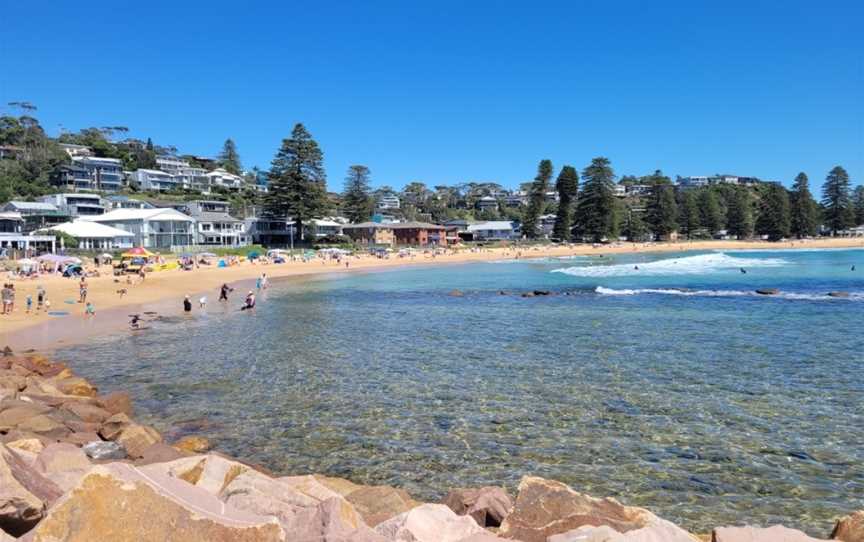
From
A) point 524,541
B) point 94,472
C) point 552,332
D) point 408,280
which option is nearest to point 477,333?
point 552,332

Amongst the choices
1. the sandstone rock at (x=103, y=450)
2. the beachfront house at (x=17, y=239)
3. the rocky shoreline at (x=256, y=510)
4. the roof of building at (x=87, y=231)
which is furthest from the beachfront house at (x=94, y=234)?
the rocky shoreline at (x=256, y=510)

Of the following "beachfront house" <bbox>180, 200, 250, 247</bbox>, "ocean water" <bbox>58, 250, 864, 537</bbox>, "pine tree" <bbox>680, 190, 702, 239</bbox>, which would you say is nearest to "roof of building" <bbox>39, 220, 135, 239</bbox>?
"beachfront house" <bbox>180, 200, 250, 247</bbox>

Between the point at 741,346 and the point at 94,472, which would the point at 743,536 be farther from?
the point at 741,346

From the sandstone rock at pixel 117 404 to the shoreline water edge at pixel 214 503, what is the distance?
6 cm

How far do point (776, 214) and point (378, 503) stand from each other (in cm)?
14679

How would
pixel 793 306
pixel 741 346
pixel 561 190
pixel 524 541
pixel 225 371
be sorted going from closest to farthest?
pixel 524 541
pixel 225 371
pixel 741 346
pixel 793 306
pixel 561 190

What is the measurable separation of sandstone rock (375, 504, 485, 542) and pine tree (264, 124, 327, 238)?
273ft

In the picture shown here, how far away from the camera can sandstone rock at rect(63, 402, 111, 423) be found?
11.1m

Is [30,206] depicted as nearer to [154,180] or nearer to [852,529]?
[154,180]

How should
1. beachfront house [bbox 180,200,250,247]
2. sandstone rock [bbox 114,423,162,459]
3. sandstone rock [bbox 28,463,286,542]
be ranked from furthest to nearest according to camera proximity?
beachfront house [bbox 180,200,250,247]
sandstone rock [bbox 114,423,162,459]
sandstone rock [bbox 28,463,286,542]

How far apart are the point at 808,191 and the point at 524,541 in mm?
153066

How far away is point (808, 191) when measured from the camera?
132m

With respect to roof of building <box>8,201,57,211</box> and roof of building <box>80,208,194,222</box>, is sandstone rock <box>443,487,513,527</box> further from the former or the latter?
roof of building <box>8,201,57,211</box>

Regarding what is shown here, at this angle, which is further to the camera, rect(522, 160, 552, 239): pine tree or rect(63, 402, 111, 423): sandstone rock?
rect(522, 160, 552, 239): pine tree
